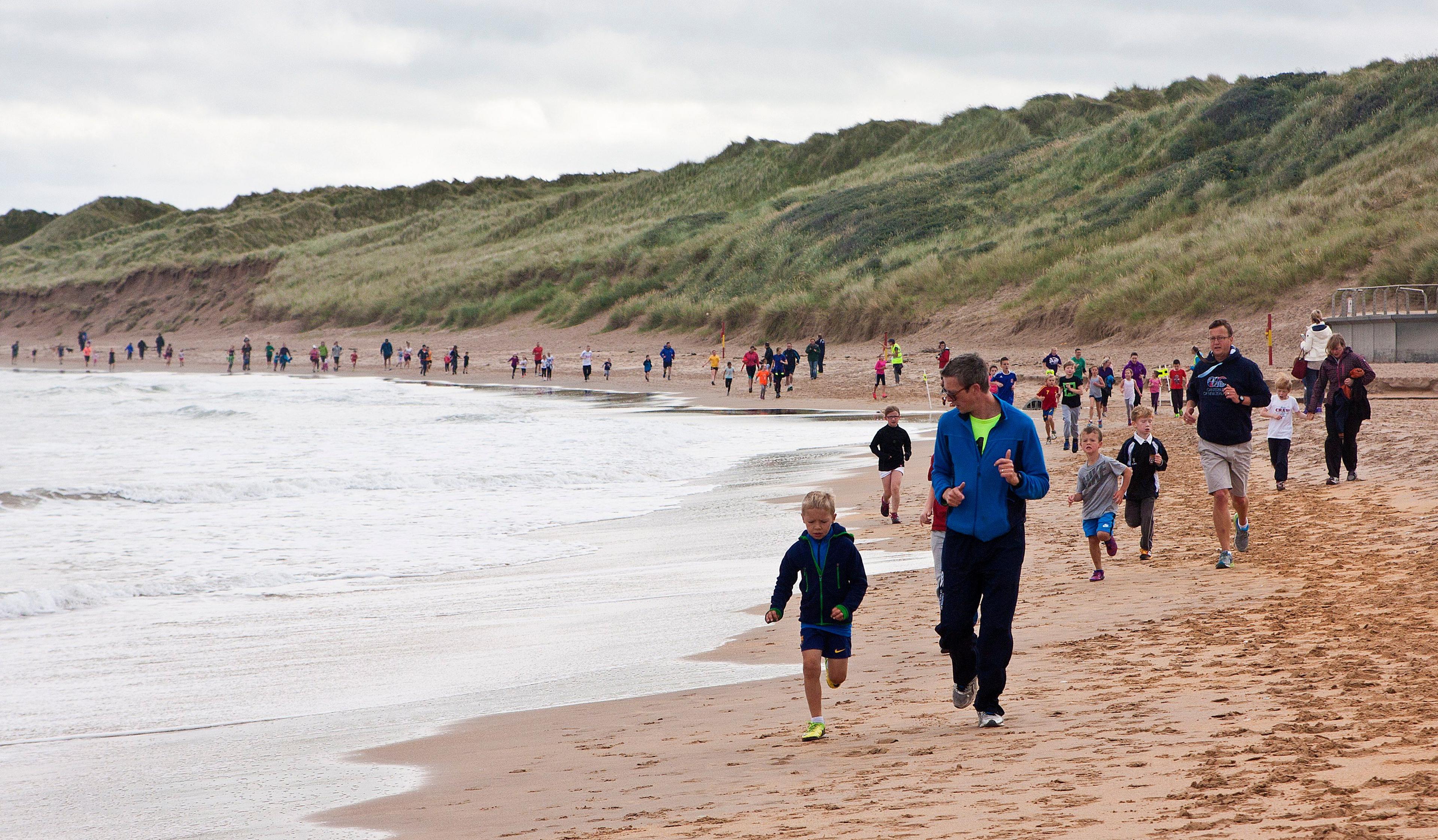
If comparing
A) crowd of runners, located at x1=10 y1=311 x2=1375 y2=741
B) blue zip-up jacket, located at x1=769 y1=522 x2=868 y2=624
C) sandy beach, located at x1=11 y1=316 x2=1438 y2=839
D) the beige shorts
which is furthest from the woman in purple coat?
blue zip-up jacket, located at x1=769 y1=522 x2=868 y2=624

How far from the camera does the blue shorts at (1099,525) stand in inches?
377

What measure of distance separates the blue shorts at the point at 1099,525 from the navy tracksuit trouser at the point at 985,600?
4.24 metres

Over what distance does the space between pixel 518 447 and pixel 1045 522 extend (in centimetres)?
1330

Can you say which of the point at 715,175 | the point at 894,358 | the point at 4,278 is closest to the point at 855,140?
the point at 715,175

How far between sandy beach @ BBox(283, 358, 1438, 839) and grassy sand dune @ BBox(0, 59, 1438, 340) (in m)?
32.3

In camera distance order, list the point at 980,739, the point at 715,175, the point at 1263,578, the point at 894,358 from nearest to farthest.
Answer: the point at 980,739
the point at 1263,578
the point at 894,358
the point at 715,175

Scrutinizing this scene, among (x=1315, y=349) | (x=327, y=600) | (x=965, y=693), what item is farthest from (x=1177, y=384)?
(x=965, y=693)

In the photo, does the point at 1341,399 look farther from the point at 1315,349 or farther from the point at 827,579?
the point at 827,579

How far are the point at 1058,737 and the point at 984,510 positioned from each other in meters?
0.99

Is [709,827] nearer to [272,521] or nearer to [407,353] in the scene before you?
[272,521]

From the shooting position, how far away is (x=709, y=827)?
4.57 meters

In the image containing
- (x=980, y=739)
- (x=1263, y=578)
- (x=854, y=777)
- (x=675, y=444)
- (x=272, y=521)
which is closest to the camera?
(x=854, y=777)

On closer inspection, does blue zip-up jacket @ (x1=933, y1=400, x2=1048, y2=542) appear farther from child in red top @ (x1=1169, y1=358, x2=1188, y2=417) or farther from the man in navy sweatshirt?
child in red top @ (x1=1169, y1=358, x2=1188, y2=417)

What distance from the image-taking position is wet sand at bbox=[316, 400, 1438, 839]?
4223mm
